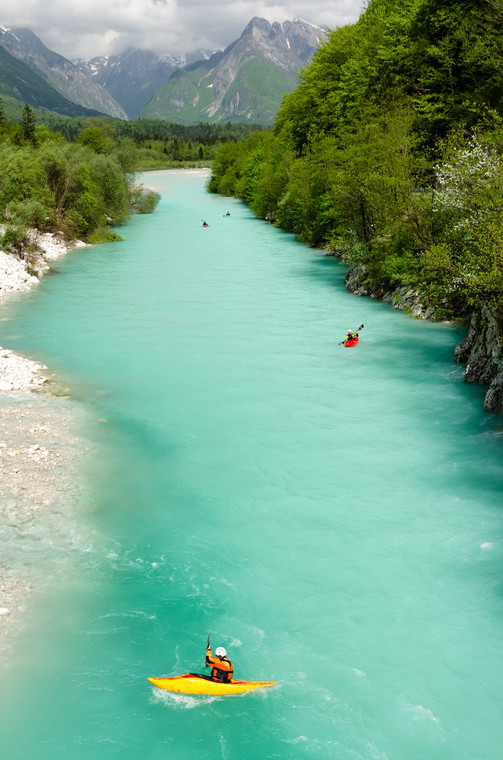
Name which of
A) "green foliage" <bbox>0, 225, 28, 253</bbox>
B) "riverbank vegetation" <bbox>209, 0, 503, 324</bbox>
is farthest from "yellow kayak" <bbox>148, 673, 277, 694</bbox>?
"green foliage" <bbox>0, 225, 28, 253</bbox>

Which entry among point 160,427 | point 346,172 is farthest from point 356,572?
point 346,172

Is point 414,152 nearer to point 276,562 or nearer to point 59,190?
point 276,562

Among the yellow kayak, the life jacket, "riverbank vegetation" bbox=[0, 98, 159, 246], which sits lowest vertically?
the yellow kayak

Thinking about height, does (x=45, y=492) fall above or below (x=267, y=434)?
below

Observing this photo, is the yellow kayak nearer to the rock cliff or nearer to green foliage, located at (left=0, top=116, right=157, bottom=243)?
the rock cliff

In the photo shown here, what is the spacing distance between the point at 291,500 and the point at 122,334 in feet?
68.0

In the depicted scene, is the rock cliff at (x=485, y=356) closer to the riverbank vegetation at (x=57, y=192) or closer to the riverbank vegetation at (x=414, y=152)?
the riverbank vegetation at (x=414, y=152)

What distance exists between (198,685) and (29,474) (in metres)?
9.72

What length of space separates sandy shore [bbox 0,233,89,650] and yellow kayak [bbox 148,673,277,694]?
369cm

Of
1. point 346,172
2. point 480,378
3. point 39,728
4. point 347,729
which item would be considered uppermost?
point 346,172

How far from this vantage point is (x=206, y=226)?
286 feet

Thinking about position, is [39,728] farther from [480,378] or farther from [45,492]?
[480,378]

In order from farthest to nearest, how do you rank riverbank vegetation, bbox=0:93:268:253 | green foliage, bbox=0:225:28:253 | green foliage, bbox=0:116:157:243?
green foliage, bbox=0:116:157:243 → riverbank vegetation, bbox=0:93:268:253 → green foliage, bbox=0:225:28:253

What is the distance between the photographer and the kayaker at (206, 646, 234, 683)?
11.9m
